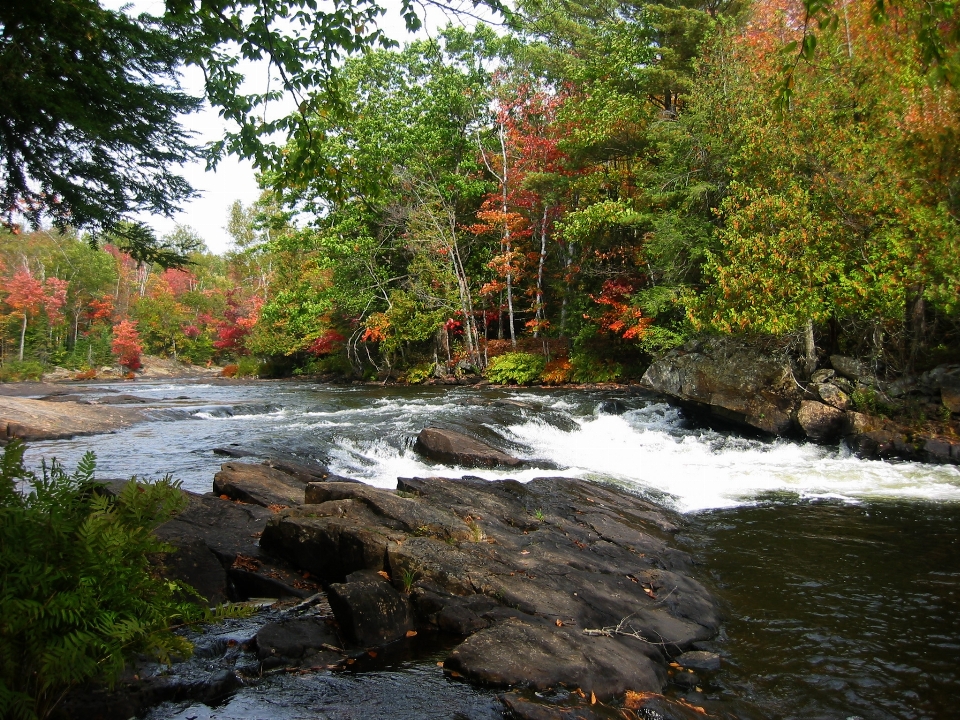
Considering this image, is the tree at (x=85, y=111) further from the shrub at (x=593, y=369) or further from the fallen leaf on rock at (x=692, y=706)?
the shrub at (x=593, y=369)

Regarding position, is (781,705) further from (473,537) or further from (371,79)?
(371,79)

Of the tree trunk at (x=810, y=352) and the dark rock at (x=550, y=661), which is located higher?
the tree trunk at (x=810, y=352)

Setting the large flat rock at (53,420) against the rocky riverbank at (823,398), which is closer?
the large flat rock at (53,420)

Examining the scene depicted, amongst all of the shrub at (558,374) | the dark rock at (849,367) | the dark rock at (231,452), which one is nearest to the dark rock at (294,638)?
the dark rock at (231,452)

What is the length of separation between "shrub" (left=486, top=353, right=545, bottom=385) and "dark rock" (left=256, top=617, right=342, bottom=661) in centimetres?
1981

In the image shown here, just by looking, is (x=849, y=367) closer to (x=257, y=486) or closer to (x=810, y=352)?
(x=810, y=352)

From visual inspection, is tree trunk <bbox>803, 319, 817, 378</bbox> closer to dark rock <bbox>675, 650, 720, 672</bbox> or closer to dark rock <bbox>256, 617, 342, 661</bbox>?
dark rock <bbox>675, 650, 720, 672</bbox>

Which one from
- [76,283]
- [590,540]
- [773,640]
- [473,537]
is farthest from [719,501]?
[76,283]

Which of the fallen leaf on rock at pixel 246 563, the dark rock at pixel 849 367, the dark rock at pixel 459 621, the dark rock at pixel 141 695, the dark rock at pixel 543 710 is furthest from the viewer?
the dark rock at pixel 849 367

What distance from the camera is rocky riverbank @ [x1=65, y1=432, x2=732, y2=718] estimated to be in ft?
12.7

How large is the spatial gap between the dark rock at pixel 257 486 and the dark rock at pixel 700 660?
4.11m

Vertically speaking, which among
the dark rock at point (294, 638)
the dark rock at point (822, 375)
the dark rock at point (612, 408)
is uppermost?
the dark rock at point (822, 375)

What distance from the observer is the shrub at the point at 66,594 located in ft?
7.95

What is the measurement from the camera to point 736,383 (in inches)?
568
